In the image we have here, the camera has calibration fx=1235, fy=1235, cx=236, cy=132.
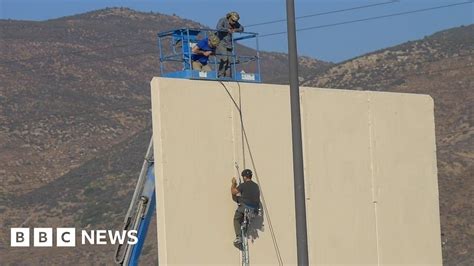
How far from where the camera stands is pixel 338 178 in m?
27.7

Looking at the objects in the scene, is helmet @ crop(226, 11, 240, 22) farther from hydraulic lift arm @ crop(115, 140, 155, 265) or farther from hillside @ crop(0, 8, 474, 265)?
hillside @ crop(0, 8, 474, 265)

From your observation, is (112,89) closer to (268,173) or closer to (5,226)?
(5,226)

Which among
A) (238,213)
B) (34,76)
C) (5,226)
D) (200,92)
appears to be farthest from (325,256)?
(34,76)

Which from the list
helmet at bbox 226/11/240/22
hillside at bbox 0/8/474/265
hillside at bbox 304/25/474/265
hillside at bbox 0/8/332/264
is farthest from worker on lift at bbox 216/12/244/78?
hillside at bbox 0/8/332/264

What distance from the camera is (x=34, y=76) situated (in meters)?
119

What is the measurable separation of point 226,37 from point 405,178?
619cm

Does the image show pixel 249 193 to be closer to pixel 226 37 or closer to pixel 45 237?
pixel 226 37

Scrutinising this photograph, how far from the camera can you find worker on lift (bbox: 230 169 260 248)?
24.7 meters

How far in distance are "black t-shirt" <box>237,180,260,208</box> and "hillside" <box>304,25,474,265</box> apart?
95.6 feet

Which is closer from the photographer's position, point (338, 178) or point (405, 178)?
point (338, 178)

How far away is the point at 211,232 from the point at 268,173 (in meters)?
2.13

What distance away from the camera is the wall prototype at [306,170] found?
79.0 ft

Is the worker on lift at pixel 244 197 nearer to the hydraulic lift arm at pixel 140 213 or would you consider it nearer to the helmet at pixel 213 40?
the hydraulic lift arm at pixel 140 213

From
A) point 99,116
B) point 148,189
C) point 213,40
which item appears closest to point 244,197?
point 148,189
